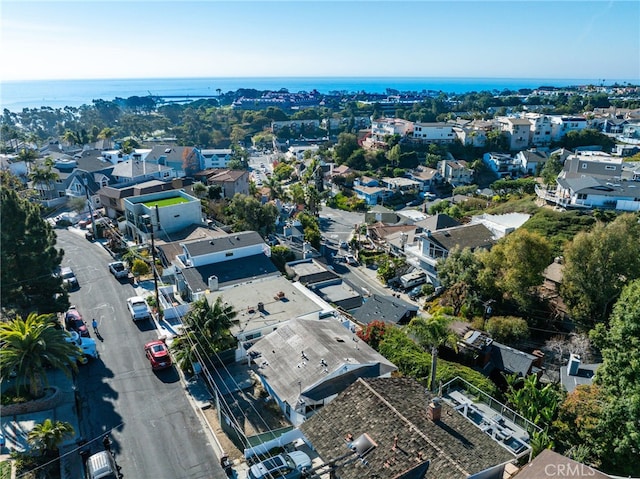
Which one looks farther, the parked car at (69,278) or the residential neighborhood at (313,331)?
the parked car at (69,278)

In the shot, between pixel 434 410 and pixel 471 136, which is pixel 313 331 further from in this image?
pixel 471 136

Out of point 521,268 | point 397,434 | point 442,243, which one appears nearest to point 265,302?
point 397,434

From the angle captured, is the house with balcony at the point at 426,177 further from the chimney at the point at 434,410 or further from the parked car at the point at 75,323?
the chimney at the point at 434,410

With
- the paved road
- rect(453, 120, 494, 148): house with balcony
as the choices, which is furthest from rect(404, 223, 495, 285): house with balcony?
rect(453, 120, 494, 148): house with balcony

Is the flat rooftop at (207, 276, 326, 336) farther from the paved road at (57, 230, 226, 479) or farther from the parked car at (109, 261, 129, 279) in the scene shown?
the parked car at (109, 261, 129, 279)

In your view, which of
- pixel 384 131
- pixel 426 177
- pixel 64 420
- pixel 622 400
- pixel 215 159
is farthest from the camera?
pixel 384 131

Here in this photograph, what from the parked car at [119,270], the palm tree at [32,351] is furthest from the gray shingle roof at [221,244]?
the palm tree at [32,351]
